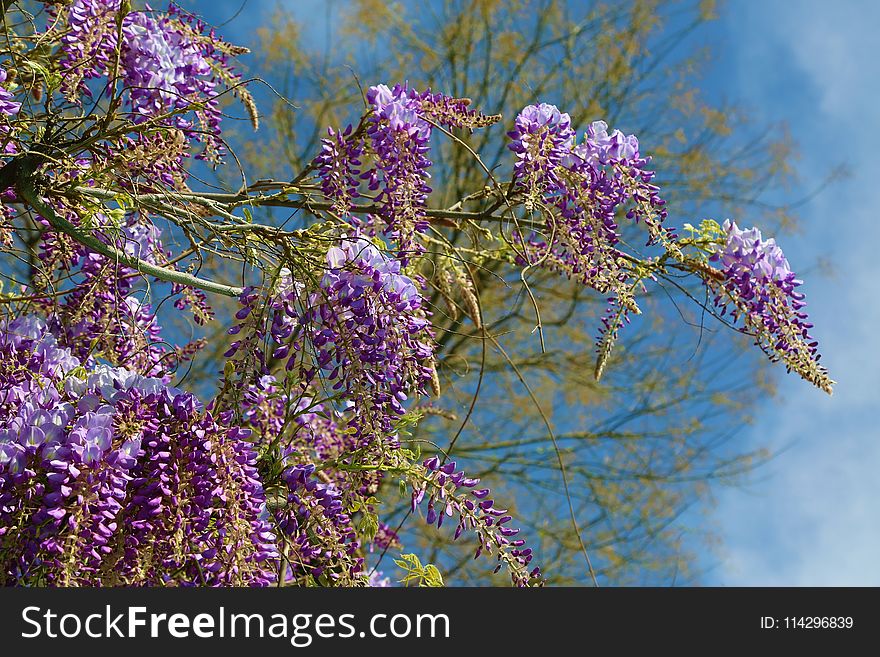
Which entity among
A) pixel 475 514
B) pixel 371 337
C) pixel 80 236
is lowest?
pixel 475 514

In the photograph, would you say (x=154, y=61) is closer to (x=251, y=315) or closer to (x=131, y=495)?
(x=251, y=315)

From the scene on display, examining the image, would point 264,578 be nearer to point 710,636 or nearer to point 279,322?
point 279,322

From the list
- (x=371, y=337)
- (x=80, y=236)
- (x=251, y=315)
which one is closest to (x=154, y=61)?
(x=80, y=236)

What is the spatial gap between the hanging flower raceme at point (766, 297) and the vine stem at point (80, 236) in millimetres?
938

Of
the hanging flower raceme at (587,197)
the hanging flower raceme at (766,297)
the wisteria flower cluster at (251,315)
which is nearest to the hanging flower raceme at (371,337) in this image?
the wisteria flower cluster at (251,315)

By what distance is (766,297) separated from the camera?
5.59ft

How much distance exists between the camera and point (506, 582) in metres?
5.64

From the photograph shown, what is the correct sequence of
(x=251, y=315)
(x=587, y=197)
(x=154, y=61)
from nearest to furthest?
(x=251, y=315), (x=587, y=197), (x=154, y=61)

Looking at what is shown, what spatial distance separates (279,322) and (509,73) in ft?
16.6

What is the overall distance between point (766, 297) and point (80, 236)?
1.23 meters

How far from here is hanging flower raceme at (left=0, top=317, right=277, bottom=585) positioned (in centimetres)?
130

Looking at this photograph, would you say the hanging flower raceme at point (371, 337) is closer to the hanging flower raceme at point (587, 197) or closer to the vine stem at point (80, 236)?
the vine stem at point (80, 236)

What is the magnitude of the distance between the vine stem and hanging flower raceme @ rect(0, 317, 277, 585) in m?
0.17

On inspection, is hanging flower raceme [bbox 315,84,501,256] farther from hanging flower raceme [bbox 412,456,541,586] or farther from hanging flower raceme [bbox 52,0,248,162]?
hanging flower raceme [bbox 412,456,541,586]
